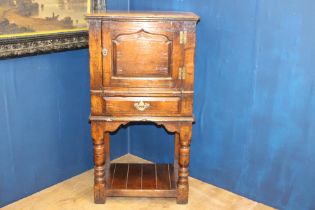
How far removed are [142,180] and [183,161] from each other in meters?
0.40

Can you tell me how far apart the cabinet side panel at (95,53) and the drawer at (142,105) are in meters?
0.12

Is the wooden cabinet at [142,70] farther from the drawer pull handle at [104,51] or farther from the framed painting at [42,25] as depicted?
the framed painting at [42,25]

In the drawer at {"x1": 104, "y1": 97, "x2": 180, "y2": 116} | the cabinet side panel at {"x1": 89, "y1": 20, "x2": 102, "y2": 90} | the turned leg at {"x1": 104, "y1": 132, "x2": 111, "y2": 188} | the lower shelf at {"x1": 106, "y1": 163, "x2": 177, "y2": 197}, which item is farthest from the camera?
the turned leg at {"x1": 104, "y1": 132, "x2": 111, "y2": 188}

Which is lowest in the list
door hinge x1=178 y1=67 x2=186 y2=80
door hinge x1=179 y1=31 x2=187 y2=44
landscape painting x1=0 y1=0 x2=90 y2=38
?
door hinge x1=178 y1=67 x2=186 y2=80

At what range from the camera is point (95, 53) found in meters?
2.17

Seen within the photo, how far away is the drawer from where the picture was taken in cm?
223

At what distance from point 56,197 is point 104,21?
1262 millimetres

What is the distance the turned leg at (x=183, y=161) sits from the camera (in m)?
2.30

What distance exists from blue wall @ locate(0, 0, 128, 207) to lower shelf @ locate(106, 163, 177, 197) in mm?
384

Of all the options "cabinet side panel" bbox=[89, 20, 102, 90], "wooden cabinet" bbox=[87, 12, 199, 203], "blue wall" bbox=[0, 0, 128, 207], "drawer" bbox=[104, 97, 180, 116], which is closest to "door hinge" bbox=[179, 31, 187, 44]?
"wooden cabinet" bbox=[87, 12, 199, 203]

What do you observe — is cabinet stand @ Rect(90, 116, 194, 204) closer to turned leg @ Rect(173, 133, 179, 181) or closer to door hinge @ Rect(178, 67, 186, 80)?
turned leg @ Rect(173, 133, 179, 181)

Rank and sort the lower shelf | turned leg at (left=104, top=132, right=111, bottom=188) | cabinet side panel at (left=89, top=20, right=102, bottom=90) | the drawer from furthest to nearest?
turned leg at (left=104, top=132, right=111, bottom=188)
the lower shelf
the drawer
cabinet side panel at (left=89, top=20, right=102, bottom=90)

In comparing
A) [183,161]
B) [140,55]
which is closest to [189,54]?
[140,55]

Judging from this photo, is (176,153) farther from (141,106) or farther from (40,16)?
(40,16)
